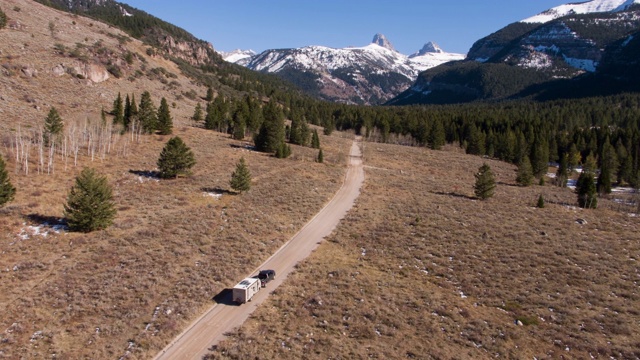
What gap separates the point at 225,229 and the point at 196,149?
37419 mm

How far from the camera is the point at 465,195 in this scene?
61750 mm

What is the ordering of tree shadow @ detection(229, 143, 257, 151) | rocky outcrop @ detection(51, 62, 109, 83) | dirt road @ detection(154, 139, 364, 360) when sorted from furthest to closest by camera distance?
rocky outcrop @ detection(51, 62, 109, 83) < tree shadow @ detection(229, 143, 257, 151) < dirt road @ detection(154, 139, 364, 360)

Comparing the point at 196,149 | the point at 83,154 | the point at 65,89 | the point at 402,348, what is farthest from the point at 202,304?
the point at 65,89

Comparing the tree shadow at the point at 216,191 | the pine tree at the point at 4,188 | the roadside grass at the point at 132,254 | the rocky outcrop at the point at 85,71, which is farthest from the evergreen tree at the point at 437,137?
the pine tree at the point at 4,188

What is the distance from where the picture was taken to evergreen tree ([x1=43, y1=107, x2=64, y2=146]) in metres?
53.5

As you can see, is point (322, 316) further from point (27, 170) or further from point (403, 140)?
point (403, 140)

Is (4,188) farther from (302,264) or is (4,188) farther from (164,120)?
(164,120)

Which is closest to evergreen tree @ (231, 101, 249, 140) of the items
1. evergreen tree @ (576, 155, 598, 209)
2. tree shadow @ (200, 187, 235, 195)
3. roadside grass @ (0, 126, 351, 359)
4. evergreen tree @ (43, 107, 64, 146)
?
roadside grass @ (0, 126, 351, 359)

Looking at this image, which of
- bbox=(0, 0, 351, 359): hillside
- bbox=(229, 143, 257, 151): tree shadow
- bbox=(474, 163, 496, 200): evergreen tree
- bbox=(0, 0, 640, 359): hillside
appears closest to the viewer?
bbox=(0, 0, 640, 359): hillside

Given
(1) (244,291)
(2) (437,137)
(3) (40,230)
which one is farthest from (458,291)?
(2) (437,137)

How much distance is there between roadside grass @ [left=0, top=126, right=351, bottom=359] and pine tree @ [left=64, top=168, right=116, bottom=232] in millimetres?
1099

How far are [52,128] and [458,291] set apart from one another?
5701 cm

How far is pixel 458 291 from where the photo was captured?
29.6 m

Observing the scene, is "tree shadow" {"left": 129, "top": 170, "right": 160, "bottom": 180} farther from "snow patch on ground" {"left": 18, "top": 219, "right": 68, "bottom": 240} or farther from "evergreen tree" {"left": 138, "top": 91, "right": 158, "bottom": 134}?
"evergreen tree" {"left": 138, "top": 91, "right": 158, "bottom": 134}
